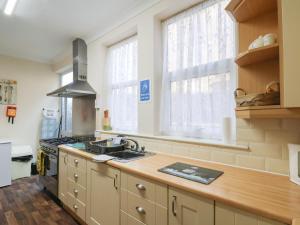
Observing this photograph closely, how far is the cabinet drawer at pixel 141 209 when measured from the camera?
1.23 metres

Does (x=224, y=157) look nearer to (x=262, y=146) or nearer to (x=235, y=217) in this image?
(x=262, y=146)

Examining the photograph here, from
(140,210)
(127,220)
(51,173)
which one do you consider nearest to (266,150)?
(140,210)

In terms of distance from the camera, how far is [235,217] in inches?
34.5

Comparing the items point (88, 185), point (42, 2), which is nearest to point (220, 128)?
point (88, 185)

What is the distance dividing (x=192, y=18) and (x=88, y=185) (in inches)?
81.6

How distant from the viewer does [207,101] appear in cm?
174

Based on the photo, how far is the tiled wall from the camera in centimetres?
121

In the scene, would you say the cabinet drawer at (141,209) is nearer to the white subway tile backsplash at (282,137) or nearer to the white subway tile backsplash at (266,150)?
the white subway tile backsplash at (266,150)

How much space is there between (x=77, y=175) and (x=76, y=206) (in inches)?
14.0

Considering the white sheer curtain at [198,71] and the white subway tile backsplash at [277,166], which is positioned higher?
the white sheer curtain at [198,71]

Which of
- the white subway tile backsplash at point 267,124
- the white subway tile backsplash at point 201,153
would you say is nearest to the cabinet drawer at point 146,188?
the white subway tile backsplash at point 201,153

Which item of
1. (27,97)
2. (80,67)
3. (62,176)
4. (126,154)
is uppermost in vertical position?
(80,67)

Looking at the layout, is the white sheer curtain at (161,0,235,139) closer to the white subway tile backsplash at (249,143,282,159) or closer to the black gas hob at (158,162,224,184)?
the white subway tile backsplash at (249,143,282,159)

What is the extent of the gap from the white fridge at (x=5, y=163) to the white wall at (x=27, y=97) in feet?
2.96
